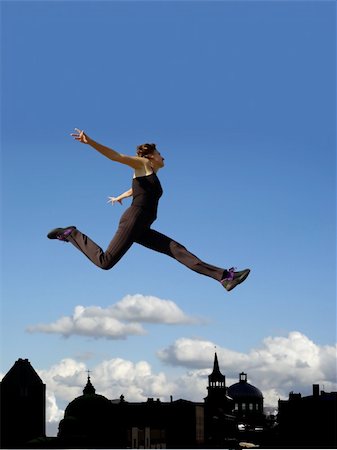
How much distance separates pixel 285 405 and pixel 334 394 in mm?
9839

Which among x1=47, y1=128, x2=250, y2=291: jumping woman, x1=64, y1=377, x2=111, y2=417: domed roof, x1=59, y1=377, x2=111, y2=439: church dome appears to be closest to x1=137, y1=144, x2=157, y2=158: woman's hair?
x1=47, y1=128, x2=250, y2=291: jumping woman

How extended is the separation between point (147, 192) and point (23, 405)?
312 feet

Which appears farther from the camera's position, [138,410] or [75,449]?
[138,410]

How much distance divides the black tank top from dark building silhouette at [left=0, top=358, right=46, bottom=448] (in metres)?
93.5

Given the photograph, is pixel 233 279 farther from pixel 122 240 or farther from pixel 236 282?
pixel 122 240

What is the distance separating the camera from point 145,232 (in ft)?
51.8

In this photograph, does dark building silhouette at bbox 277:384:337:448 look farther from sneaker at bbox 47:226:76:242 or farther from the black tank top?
the black tank top

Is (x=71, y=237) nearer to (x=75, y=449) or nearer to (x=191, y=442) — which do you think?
(x=75, y=449)

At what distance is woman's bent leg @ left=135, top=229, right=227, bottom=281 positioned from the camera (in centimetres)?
1573

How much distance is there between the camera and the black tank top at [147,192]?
15.5m

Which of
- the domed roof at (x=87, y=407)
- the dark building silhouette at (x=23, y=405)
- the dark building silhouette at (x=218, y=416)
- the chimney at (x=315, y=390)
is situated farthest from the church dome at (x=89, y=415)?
the chimney at (x=315, y=390)

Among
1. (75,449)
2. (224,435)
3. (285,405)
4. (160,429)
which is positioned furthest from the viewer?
(224,435)

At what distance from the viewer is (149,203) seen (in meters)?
15.5

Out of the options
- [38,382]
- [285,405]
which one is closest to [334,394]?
[285,405]
